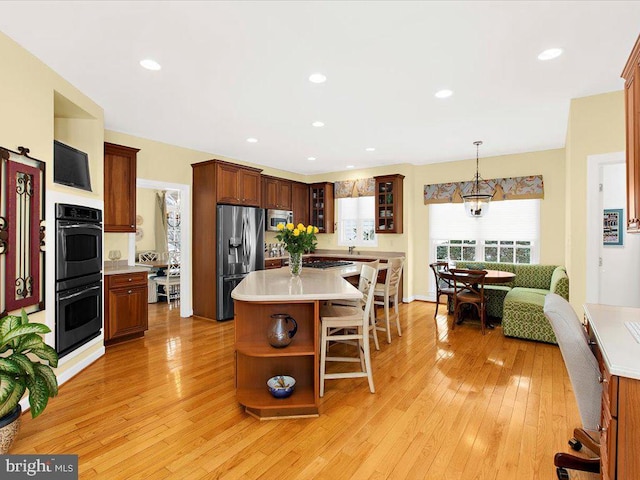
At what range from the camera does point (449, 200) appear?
6.41 metres

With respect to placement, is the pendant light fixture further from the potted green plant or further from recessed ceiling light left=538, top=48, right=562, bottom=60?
the potted green plant

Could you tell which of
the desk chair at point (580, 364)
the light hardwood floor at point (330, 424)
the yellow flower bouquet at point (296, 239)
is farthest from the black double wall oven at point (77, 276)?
the desk chair at point (580, 364)

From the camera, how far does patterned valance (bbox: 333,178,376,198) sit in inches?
278

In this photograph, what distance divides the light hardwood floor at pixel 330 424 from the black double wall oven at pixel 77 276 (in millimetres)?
397

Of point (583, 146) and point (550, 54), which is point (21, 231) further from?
point (583, 146)

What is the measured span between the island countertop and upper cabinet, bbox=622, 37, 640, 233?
5.61 feet

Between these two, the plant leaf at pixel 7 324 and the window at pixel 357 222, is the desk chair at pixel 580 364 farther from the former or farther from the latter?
the window at pixel 357 222

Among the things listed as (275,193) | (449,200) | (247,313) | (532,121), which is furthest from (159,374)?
(449,200)

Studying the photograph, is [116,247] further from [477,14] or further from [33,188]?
[477,14]

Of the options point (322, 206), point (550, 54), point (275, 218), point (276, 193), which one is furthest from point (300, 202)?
point (550, 54)

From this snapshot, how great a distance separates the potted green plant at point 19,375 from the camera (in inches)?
78.4

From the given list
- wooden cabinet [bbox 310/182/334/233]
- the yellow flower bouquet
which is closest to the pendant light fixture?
the yellow flower bouquet

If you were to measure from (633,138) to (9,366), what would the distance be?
12.5 feet

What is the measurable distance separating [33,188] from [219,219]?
257 cm
